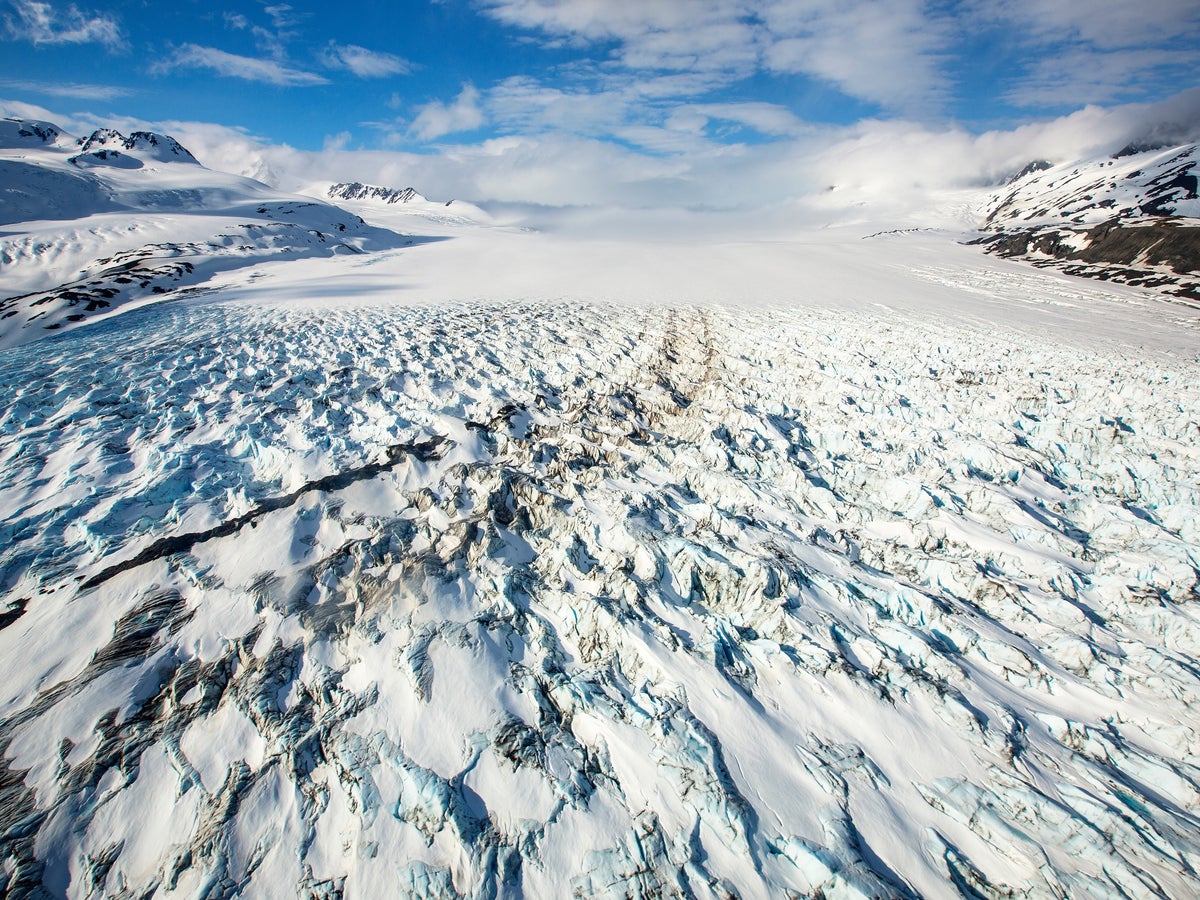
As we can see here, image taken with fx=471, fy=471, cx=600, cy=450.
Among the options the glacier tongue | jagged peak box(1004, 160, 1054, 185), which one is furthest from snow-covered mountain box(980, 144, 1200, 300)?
jagged peak box(1004, 160, 1054, 185)

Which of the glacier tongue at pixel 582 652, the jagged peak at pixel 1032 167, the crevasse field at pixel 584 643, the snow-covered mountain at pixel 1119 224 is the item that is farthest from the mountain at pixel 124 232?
the jagged peak at pixel 1032 167

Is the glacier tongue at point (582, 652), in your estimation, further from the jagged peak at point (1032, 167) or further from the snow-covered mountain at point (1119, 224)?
the jagged peak at point (1032, 167)

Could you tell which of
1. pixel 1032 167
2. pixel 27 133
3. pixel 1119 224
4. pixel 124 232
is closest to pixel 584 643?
pixel 124 232

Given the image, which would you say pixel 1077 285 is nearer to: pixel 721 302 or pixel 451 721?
pixel 721 302

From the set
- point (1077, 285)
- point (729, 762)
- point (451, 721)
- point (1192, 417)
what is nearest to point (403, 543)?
point (451, 721)

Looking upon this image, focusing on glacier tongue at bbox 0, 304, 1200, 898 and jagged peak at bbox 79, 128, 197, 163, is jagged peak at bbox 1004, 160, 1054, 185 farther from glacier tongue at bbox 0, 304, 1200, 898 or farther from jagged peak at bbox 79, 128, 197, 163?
jagged peak at bbox 79, 128, 197, 163
